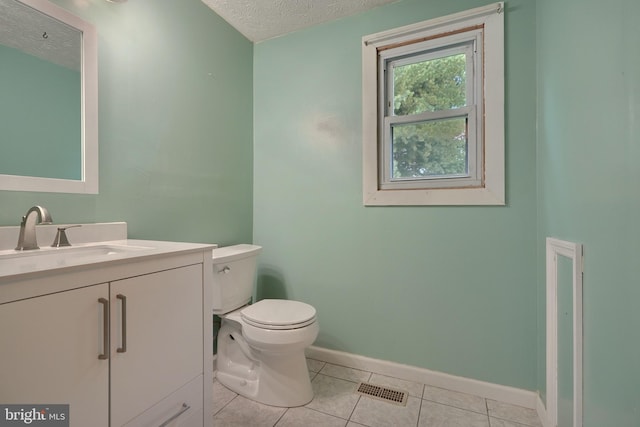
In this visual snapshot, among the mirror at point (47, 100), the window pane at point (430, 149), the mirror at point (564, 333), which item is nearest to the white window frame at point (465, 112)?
the window pane at point (430, 149)

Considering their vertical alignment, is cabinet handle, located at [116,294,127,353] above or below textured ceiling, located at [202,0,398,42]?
below

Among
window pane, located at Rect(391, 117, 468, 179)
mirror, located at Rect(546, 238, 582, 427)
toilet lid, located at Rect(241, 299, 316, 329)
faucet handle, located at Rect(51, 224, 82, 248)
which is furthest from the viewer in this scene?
window pane, located at Rect(391, 117, 468, 179)

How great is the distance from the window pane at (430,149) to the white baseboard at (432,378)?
120cm

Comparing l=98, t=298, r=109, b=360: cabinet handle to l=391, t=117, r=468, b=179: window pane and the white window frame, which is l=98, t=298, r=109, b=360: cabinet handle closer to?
the white window frame

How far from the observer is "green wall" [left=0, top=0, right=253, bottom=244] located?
4.00 ft

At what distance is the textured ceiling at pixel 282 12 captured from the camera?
1.71 meters

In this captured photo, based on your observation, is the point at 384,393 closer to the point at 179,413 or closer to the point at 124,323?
the point at 179,413

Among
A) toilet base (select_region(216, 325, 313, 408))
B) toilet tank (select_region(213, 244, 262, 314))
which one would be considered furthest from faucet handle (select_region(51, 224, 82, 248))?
toilet base (select_region(216, 325, 313, 408))

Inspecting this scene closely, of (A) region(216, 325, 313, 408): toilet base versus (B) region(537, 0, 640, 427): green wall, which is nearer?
(B) region(537, 0, 640, 427): green wall

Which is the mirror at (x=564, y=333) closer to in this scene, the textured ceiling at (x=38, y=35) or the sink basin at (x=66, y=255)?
the sink basin at (x=66, y=255)

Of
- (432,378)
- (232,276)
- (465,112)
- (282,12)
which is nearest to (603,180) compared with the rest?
(465,112)

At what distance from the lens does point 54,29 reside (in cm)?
108

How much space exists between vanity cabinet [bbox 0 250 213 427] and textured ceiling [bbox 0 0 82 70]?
0.97m

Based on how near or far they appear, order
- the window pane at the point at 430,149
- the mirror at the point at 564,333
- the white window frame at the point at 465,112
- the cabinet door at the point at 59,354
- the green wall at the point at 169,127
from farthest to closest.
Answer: the window pane at the point at 430,149 → the white window frame at the point at 465,112 → the green wall at the point at 169,127 → the mirror at the point at 564,333 → the cabinet door at the point at 59,354
